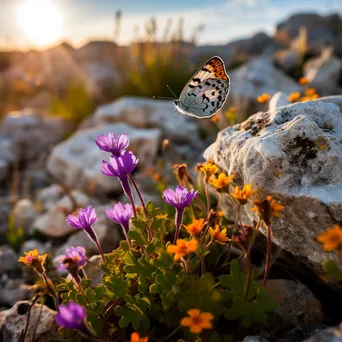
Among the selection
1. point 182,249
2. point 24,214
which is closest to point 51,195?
point 24,214

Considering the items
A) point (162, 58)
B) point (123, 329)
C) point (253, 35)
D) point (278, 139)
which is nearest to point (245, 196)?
point (278, 139)

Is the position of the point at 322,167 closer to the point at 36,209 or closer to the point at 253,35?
the point at 36,209

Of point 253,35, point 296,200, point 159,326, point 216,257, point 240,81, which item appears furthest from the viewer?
point 253,35

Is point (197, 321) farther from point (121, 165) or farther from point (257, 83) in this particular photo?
point (257, 83)

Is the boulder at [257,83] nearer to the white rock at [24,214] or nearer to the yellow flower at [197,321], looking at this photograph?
the white rock at [24,214]

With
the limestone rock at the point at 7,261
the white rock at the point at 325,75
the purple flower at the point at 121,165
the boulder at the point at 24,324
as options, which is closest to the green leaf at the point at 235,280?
the purple flower at the point at 121,165
